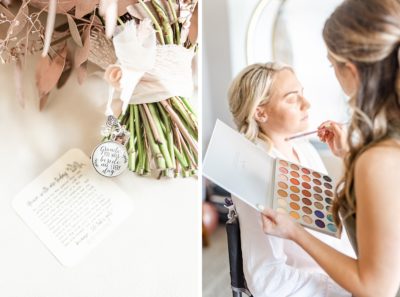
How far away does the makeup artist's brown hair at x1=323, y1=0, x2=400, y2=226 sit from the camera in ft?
2.72

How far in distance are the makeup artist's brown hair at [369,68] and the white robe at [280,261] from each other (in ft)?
0.28

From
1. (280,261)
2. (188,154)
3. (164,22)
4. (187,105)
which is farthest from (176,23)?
(280,261)

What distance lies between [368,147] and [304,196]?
0.51 feet

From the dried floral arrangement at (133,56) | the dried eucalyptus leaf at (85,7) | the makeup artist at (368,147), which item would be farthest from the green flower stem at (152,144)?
the makeup artist at (368,147)

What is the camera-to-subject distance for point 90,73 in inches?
42.6

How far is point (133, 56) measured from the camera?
3.25ft

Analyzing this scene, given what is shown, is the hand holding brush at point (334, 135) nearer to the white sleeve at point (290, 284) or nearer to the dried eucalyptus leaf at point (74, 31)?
the white sleeve at point (290, 284)

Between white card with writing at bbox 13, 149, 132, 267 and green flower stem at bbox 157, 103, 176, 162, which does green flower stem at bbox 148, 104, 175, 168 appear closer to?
green flower stem at bbox 157, 103, 176, 162

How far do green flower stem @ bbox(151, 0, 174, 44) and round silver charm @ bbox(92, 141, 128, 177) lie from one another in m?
0.24

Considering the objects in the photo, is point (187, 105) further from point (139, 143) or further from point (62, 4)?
point (62, 4)

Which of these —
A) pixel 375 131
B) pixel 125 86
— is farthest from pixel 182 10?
pixel 375 131

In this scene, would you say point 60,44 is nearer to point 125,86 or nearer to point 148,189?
point 125,86

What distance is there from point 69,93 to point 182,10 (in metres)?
0.31

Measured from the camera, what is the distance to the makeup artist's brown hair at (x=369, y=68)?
2.72 feet
